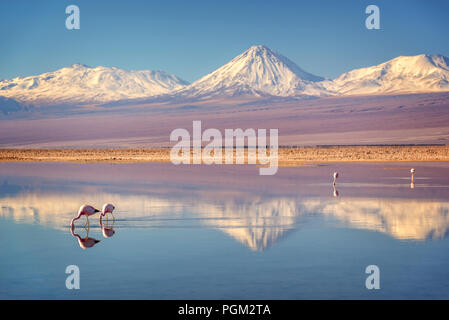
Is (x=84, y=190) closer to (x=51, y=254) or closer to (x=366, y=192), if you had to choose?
(x=366, y=192)

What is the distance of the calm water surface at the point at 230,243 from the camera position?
27.6ft

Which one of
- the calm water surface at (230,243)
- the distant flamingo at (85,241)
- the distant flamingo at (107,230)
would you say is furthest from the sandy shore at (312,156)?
the distant flamingo at (85,241)

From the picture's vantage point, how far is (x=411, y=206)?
1625 centimetres

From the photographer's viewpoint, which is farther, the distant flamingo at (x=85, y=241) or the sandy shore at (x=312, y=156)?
the sandy shore at (x=312, y=156)

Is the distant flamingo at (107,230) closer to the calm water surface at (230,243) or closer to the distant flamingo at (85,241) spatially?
the calm water surface at (230,243)

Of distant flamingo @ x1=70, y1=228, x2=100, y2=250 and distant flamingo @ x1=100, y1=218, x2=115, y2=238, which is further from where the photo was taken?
distant flamingo @ x1=100, y1=218, x2=115, y2=238

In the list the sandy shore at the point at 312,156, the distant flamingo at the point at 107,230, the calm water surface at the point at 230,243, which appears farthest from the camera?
the sandy shore at the point at 312,156

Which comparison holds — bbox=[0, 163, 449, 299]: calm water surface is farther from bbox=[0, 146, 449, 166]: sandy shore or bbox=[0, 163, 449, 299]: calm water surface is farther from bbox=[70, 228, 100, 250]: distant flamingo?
bbox=[0, 146, 449, 166]: sandy shore

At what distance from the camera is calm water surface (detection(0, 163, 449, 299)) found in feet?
27.6

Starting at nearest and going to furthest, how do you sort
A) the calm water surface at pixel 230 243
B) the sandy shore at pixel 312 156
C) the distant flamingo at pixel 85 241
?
the calm water surface at pixel 230 243
the distant flamingo at pixel 85 241
the sandy shore at pixel 312 156

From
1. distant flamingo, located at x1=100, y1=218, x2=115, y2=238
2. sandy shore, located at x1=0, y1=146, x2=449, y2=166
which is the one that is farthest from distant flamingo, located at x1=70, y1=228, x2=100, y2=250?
sandy shore, located at x1=0, y1=146, x2=449, y2=166

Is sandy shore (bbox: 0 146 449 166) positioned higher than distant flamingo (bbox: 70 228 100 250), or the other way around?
sandy shore (bbox: 0 146 449 166)

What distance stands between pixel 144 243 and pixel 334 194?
9.35m

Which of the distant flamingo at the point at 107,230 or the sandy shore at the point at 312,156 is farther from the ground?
the sandy shore at the point at 312,156
